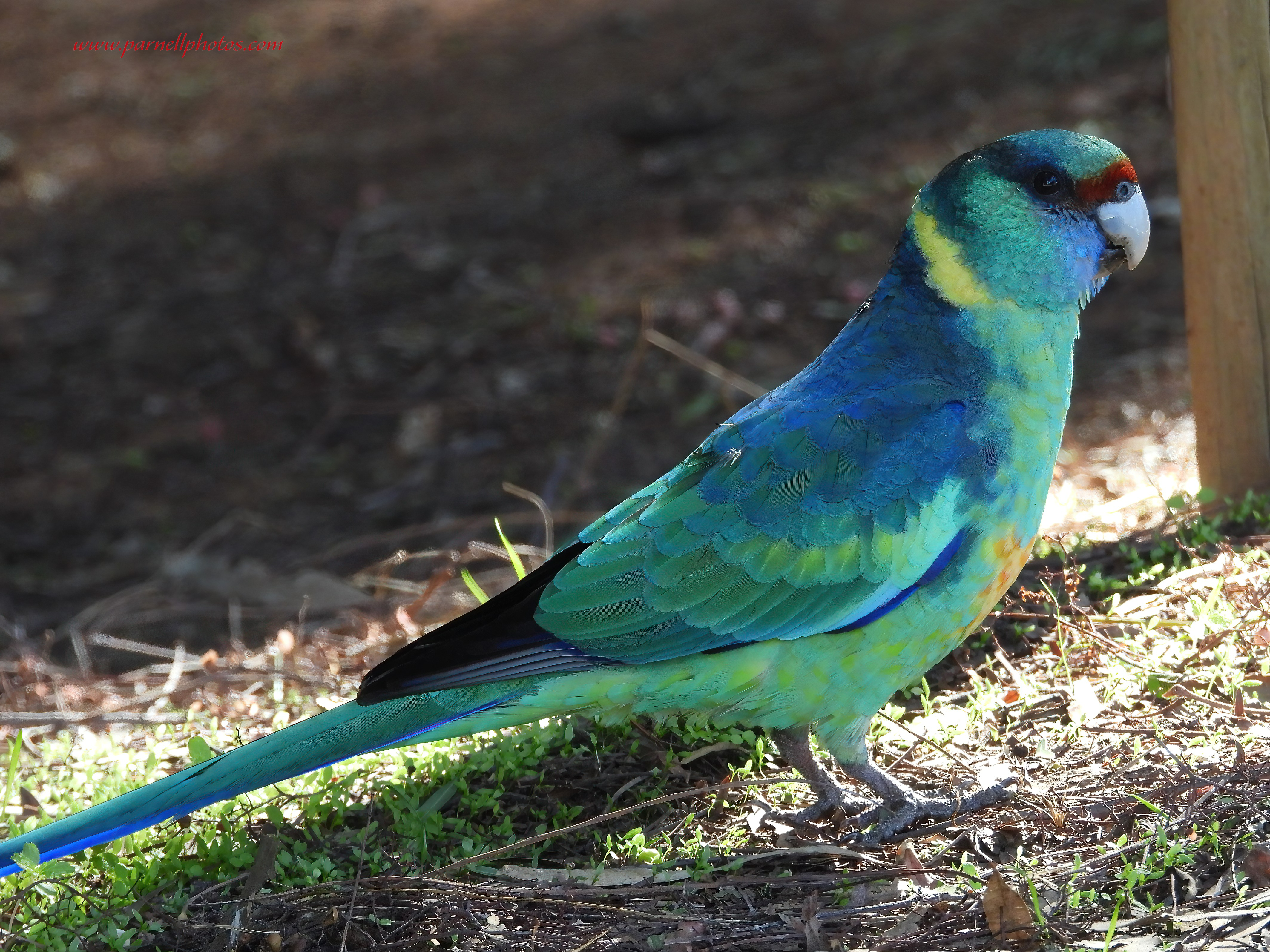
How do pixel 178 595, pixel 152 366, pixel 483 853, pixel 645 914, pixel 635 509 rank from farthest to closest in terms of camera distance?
pixel 152 366 < pixel 178 595 < pixel 635 509 < pixel 483 853 < pixel 645 914

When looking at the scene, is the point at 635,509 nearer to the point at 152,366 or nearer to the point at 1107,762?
the point at 1107,762

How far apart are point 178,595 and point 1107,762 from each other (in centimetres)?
383

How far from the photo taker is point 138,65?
10211mm

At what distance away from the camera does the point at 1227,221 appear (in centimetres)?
356

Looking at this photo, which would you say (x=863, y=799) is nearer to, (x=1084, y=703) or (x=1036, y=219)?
(x=1084, y=703)

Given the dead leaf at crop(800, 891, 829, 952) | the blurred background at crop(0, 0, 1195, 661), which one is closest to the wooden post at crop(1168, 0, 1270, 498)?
the blurred background at crop(0, 0, 1195, 661)

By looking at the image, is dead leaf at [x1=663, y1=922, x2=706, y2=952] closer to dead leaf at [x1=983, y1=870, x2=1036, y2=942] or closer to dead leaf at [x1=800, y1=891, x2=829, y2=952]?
dead leaf at [x1=800, y1=891, x2=829, y2=952]

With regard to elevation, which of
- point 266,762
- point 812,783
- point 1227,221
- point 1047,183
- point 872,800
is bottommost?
point 872,800

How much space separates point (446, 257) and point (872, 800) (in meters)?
5.37

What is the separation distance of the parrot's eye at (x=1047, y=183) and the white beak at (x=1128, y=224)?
114 millimetres

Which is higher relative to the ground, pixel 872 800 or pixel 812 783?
pixel 812 783

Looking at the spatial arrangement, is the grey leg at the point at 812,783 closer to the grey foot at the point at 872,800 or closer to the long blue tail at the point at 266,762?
the grey foot at the point at 872,800

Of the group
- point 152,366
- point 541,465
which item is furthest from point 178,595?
point 152,366

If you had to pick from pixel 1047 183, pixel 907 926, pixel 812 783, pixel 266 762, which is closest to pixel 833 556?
pixel 812 783
